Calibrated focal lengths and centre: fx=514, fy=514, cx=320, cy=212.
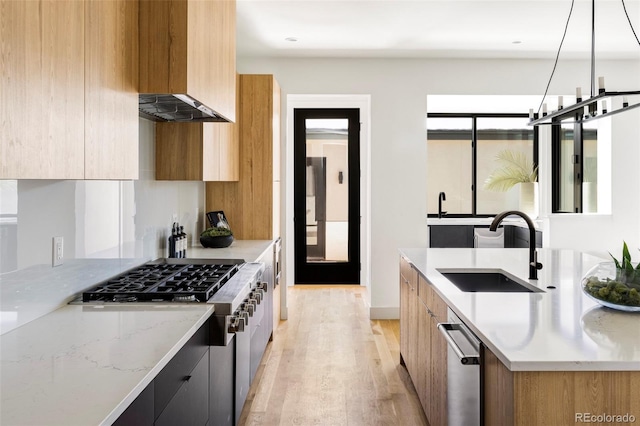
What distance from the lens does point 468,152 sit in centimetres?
734

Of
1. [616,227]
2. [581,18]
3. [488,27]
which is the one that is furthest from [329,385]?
[616,227]

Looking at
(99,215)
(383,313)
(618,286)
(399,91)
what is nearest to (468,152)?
(399,91)

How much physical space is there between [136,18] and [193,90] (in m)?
0.35

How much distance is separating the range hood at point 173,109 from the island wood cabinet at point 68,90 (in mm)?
276

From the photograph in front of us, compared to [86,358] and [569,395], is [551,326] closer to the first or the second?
[569,395]

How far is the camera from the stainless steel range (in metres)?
2.16

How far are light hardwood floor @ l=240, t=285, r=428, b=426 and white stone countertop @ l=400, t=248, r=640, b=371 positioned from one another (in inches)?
39.1

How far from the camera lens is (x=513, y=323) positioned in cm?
177

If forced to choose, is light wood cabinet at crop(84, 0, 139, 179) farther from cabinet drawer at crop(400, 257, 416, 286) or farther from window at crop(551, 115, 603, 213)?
window at crop(551, 115, 603, 213)

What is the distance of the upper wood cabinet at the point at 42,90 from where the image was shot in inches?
46.2

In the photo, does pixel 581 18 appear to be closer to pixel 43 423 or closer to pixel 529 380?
pixel 529 380

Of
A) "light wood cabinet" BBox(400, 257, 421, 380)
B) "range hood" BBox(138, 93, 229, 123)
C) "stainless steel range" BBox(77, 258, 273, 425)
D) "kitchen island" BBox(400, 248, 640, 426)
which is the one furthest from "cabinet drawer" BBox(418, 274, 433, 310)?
"range hood" BBox(138, 93, 229, 123)

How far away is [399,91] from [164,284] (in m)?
3.68

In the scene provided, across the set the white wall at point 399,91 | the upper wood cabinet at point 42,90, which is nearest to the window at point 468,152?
the white wall at point 399,91
